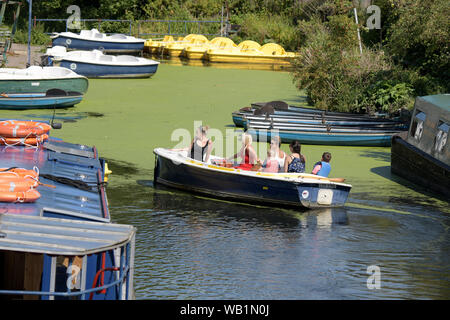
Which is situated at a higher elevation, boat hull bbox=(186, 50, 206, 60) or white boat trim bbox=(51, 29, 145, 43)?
white boat trim bbox=(51, 29, 145, 43)

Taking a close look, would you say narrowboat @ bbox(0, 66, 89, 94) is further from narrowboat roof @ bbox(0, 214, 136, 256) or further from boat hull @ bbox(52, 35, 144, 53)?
narrowboat roof @ bbox(0, 214, 136, 256)

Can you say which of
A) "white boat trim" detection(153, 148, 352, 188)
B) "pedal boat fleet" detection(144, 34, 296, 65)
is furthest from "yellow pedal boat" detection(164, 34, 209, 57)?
"white boat trim" detection(153, 148, 352, 188)

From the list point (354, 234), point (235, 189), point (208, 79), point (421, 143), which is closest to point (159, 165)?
point (235, 189)

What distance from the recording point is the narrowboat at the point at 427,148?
17078mm

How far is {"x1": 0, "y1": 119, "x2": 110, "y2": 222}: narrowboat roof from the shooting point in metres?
10.4

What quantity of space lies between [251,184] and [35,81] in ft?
43.9

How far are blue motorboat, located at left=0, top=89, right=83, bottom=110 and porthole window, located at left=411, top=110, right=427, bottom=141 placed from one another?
1233 cm

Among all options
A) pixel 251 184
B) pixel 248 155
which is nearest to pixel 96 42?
pixel 248 155

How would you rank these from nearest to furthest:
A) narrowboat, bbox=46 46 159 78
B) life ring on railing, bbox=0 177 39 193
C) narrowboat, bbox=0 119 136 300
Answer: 1. narrowboat, bbox=0 119 136 300
2. life ring on railing, bbox=0 177 39 193
3. narrowboat, bbox=46 46 159 78

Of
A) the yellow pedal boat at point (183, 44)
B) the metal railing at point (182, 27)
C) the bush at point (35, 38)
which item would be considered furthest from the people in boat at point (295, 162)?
the metal railing at point (182, 27)

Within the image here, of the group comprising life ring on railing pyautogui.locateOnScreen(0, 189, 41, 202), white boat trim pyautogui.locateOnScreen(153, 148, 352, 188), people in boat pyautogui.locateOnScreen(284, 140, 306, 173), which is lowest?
white boat trim pyautogui.locateOnScreen(153, 148, 352, 188)

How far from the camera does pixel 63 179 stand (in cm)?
1282

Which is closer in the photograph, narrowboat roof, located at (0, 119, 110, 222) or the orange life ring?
narrowboat roof, located at (0, 119, 110, 222)

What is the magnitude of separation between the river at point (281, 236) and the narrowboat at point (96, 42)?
20093 millimetres
